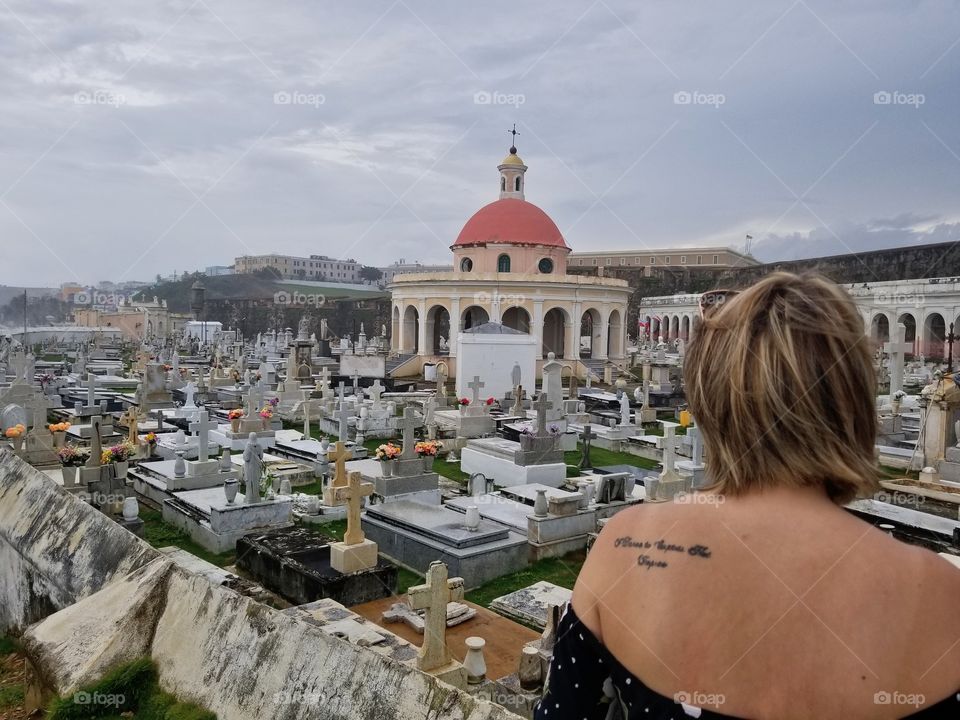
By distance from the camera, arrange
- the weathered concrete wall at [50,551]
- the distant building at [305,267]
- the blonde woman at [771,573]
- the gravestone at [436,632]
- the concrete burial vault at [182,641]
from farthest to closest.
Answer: the distant building at [305,267] → the gravestone at [436,632] → the weathered concrete wall at [50,551] → the concrete burial vault at [182,641] → the blonde woman at [771,573]

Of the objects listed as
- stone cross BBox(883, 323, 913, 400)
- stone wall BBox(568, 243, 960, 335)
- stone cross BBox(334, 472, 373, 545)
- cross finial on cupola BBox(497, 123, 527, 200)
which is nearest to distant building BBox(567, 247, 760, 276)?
stone wall BBox(568, 243, 960, 335)

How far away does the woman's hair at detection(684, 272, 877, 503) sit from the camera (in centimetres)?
108

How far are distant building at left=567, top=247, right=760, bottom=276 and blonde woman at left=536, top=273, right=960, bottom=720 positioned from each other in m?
65.5

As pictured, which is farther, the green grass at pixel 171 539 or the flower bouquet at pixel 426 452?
the flower bouquet at pixel 426 452

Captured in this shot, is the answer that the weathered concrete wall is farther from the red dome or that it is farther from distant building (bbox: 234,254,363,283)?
distant building (bbox: 234,254,363,283)

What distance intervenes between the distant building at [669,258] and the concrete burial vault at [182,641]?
207ft

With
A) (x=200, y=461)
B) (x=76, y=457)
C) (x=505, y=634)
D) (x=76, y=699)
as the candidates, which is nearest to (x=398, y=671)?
(x=76, y=699)

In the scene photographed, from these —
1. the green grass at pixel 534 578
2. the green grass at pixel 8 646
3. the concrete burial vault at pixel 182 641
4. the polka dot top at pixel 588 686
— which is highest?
the polka dot top at pixel 588 686

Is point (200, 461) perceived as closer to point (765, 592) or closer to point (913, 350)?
point (765, 592)

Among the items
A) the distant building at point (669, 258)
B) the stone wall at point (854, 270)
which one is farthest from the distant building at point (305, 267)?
the stone wall at point (854, 270)

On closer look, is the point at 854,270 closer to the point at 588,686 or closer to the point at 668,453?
the point at 668,453

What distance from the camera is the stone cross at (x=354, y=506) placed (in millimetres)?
6387

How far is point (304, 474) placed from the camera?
10820mm

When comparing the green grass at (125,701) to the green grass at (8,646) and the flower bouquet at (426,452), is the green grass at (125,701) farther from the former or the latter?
the flower bouquet at (426,452)
